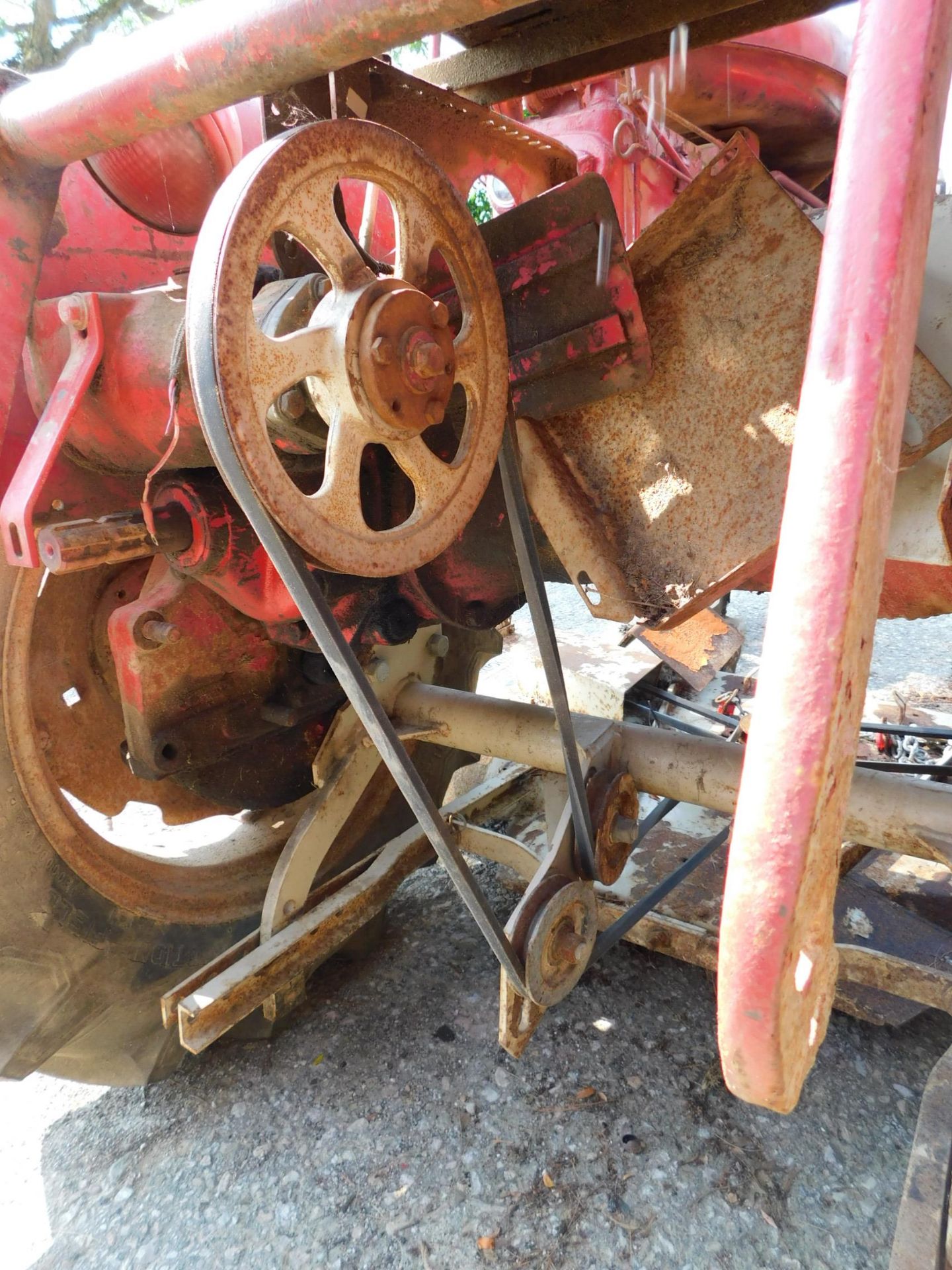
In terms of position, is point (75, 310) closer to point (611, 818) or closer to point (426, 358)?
point (426, 358)

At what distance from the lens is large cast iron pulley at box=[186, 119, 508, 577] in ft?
2.76

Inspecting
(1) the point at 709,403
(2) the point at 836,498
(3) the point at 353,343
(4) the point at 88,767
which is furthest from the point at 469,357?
(4) the point at 88,767

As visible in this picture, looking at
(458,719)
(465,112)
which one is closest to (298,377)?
(465,112)

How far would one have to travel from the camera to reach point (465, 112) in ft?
4.45

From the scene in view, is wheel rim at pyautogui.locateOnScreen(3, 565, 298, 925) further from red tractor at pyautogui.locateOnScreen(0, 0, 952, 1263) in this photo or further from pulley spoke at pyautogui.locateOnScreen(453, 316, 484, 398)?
pulley spoke at pyautogui.locateOnScreen(453, 316, 484, 398)

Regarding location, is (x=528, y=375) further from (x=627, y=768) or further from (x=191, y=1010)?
(x=191, y=1010)

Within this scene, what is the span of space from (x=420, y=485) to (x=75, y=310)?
1.85 feet

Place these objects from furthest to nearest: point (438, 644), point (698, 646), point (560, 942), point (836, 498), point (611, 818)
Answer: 1. point (698, 646)
2. point (438, 644)
3. point (611, 818)
4. point (560, 942)
5. point (836, 498)

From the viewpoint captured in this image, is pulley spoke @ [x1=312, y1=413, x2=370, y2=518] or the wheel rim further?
the wheel rim

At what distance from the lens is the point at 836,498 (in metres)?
0.59

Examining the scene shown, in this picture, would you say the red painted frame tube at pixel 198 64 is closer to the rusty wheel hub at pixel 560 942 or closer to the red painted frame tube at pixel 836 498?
the red painted frame tube at pixel 836 498

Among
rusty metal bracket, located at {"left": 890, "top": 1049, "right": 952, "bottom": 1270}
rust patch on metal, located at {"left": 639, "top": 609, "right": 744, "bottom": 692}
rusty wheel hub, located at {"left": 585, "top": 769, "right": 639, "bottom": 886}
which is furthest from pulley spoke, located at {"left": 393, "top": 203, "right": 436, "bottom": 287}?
→ rust patch on metal, located at {"left": 639, "top": 609, "right": 744, "bottom": 692}

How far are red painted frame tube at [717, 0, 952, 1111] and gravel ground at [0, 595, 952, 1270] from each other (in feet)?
3.80

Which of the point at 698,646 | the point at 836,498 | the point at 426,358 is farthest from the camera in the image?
the point at 698,646
